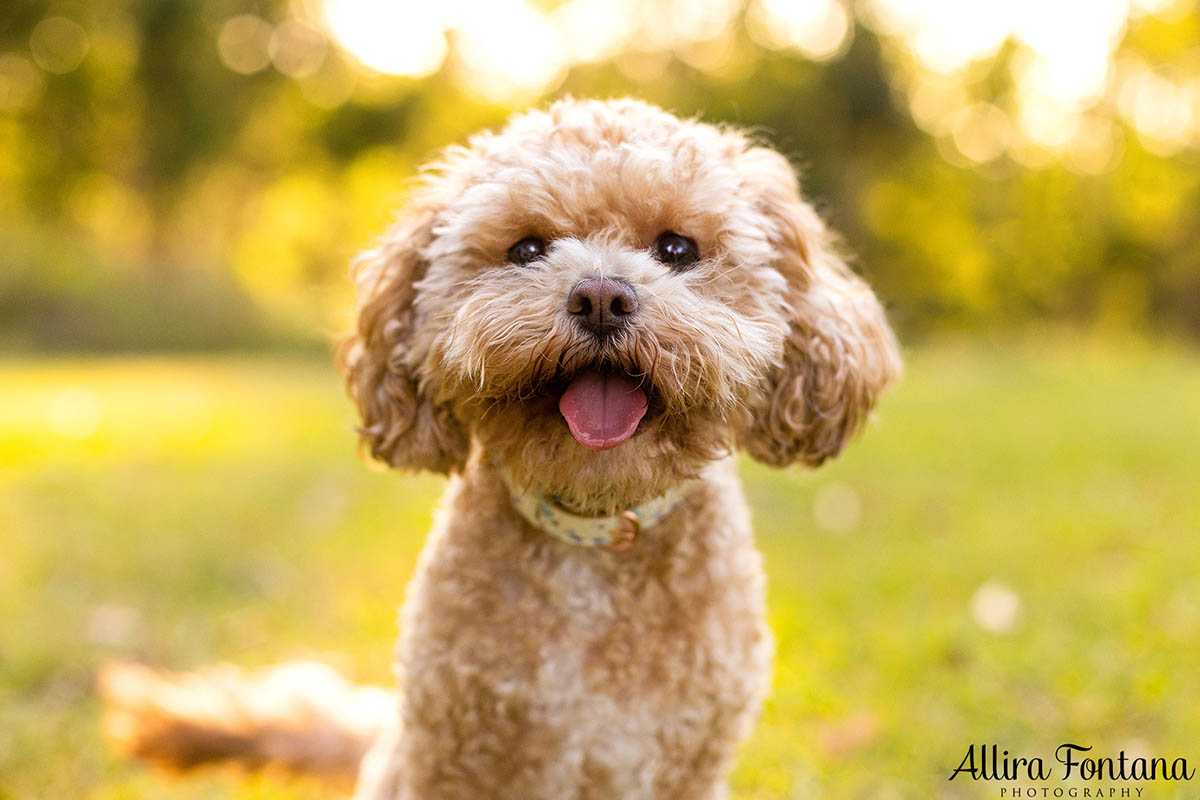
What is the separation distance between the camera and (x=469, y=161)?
2359 millimetres

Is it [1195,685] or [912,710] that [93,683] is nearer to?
[912,710]

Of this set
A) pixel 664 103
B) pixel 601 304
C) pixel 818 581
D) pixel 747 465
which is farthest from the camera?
pixel 664 103

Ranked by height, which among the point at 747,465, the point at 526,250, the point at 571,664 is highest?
the point at 747,465

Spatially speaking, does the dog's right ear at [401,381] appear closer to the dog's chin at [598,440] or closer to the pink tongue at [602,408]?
the dog's chin at [598,440]

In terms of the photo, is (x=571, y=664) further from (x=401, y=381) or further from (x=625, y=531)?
(x=401, y=381)

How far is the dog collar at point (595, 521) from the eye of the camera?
2172 mm

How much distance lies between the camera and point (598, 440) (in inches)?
75.8

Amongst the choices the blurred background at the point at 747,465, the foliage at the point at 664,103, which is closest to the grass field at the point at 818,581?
the blurred background at the point at 747,465

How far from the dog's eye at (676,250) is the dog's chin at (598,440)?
12.4 inches

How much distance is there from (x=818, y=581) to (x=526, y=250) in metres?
2.59

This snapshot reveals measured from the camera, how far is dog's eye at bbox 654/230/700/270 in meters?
2.16

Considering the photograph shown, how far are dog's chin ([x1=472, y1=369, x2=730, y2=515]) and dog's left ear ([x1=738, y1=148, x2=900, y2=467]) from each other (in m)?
0.25

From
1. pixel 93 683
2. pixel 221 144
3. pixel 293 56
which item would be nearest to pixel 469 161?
pixel 93 683

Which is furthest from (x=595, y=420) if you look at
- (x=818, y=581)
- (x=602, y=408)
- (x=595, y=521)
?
(x=818, y=581)
